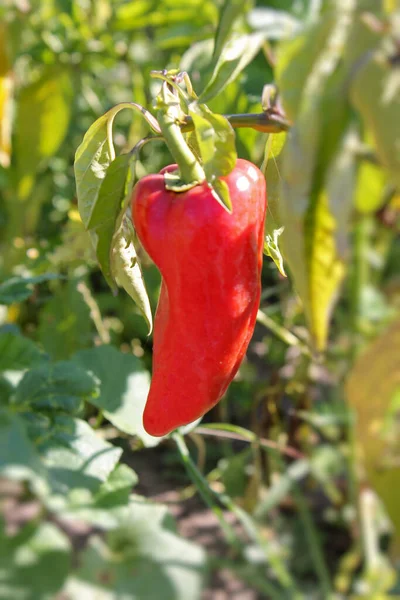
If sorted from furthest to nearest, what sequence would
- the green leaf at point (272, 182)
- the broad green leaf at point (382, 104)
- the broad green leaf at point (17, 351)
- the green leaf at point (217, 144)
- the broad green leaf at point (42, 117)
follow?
the broad green leaf at point (42, 117) → the broad green leaf at point (17, 351) → the green leaf at point (272, 182) → the green leaf at point (217, 144) → the broad green leaf at point (382, 104)

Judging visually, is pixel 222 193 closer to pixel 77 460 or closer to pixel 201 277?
pixel 201 277

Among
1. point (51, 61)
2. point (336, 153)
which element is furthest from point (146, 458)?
point (336, 153)

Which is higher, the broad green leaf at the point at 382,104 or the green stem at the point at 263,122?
the broad green leaf at the point at 382,104

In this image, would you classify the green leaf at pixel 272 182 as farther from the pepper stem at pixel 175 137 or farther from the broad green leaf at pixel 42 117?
the broad green leaf at pixel 42 117

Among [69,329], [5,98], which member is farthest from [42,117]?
[69,329]

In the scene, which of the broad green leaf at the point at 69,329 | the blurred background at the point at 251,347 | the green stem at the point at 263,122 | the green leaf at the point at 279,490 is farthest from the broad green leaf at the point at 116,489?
the green leaf at the point at 279,490

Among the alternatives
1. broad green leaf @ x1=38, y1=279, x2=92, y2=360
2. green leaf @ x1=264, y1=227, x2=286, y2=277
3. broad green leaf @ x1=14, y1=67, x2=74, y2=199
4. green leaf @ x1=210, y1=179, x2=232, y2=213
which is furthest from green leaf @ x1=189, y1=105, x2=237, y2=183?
broad green leaf @ x1=14, y1=67, x2=74, y2=199

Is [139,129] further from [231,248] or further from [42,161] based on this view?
[231,248]
